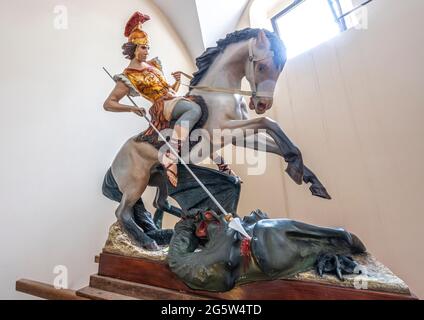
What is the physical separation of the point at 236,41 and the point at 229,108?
29 cm

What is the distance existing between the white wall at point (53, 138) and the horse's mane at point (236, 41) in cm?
92

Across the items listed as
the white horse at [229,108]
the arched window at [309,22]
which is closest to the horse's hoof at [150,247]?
the white horse at [229,108]

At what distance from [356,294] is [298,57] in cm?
164

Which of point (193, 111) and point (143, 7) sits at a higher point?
point (143, 7)

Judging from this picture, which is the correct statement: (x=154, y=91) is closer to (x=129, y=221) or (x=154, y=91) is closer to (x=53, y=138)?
(x=129, y=221)

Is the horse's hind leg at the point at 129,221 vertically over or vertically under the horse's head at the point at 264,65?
under

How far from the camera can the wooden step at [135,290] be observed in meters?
0.71

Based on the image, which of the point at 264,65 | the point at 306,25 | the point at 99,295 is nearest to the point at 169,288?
the point at 99,295

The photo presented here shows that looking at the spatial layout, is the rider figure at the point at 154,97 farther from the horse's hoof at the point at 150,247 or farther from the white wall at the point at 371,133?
the white wall at the point at 371,133

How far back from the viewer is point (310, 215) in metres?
1.51

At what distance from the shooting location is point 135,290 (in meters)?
0.79

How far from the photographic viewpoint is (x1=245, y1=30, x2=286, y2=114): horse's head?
Result: 2.88ft
